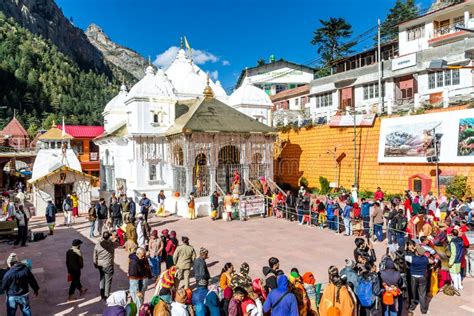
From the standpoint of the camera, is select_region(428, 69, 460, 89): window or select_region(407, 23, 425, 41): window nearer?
select_region(428, 69, 460, 89): window

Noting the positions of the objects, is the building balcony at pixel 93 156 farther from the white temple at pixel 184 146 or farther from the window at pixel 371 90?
the window at pixel 371 90

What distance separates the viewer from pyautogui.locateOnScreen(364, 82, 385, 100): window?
32.9 meters

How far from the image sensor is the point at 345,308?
657 cm

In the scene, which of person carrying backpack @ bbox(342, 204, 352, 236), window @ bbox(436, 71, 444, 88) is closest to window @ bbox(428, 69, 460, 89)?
window @ bbox(436, 71, 444, 88)

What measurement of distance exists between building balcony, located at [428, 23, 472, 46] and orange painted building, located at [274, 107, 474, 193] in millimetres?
11630

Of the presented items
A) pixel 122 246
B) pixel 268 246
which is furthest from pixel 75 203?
pixel 268 246

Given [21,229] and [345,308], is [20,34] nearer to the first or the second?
[21,229]

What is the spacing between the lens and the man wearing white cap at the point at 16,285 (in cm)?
751

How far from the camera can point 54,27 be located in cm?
13650

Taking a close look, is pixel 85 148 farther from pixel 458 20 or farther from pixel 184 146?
pixel 458 20

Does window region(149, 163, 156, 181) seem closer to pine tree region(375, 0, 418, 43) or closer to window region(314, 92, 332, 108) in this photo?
window region(314, 92, 332, 108)

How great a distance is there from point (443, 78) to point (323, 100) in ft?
41.5

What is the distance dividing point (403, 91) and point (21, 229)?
2799 centimetres

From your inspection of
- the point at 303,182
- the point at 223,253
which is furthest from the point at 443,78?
the point at 223,253
